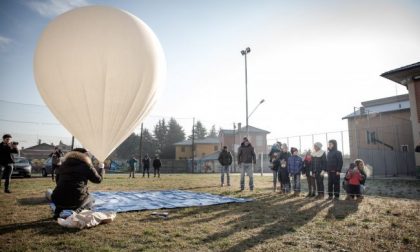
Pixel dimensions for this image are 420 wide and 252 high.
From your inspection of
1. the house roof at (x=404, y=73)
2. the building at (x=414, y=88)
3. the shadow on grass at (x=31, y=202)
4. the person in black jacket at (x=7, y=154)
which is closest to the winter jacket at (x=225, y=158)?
the shadow on grass at (x=31, y=202)

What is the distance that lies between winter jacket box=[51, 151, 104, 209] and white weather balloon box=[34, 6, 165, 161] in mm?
831

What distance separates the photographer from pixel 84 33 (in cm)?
649

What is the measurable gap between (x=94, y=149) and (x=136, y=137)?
69.4 meters

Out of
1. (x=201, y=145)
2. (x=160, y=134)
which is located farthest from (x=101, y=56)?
(x=160, y=134)

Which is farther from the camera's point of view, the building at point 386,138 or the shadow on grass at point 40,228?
the building at point 386,138

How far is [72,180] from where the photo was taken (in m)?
5.42

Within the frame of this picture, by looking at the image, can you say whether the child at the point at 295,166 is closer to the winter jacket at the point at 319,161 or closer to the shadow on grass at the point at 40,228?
the winter jacket at the point at 319,161

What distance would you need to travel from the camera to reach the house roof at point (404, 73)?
55.1 ft

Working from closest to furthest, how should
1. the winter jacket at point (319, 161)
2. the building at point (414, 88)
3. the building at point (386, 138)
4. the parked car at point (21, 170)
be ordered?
the winter jacket at point (319, 161) < the building at point (414, 88) < the parked car at point (21, 170) < the building at point (386, 138)

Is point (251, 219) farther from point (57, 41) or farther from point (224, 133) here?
point (224, 133)

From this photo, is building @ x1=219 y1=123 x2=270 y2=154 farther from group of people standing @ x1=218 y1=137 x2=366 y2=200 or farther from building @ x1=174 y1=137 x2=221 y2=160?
group of people standing @ x1=218 y1=137 x2=366 y2=200

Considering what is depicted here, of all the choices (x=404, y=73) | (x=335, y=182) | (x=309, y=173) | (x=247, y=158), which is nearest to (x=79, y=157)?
(x=247, y=158)

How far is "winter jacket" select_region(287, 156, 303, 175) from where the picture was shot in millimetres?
10133

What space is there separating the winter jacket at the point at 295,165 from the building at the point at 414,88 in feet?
35.1
